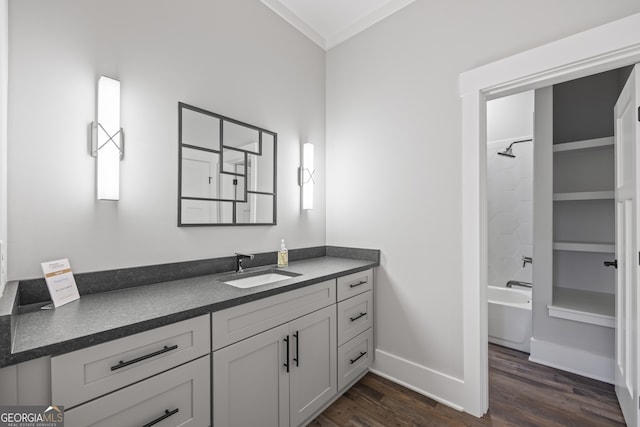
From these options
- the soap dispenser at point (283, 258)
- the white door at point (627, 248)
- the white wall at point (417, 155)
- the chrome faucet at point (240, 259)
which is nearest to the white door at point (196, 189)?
the chrome faucet at point (240, 259)

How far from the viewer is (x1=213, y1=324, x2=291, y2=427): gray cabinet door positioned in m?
1.21

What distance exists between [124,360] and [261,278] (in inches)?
39.1

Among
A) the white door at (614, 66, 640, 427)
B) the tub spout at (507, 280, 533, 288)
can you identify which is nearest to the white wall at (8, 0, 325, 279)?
the white door at (614, 66, 640, 427)

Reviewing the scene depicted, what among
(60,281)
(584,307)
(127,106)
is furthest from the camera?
(584,307)

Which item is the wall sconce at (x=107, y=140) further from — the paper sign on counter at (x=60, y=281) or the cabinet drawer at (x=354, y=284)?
the cabinet drawer at (x=354, y=284)

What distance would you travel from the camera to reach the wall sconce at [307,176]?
2346mm

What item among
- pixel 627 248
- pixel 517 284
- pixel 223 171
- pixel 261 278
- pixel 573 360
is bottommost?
pixel 573 360

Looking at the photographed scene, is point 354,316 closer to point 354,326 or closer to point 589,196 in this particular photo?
point 354,326

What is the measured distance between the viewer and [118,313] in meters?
1.05

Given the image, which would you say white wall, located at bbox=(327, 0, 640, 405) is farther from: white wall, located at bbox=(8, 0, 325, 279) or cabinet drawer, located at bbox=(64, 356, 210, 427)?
cabinet drawer, located at bbox=(64, 356, 210, 427)

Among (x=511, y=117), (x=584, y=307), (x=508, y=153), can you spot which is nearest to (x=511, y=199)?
(x=508, y=153)

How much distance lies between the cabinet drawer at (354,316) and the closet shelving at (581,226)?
1453 millimetres

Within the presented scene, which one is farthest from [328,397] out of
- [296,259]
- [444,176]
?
[444,176]

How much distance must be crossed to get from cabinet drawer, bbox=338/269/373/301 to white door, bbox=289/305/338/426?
0.43 feet
